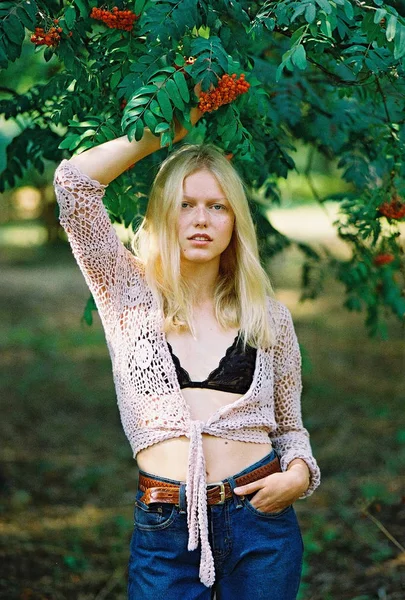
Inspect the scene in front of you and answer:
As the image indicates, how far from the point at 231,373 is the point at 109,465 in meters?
3.87

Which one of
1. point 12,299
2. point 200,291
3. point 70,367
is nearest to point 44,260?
point 12,299

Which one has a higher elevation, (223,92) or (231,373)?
(223,92)

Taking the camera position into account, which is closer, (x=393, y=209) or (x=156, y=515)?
(x=156, y=515)

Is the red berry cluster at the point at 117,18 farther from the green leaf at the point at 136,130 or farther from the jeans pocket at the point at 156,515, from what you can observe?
the jeans pocket at the point at 156,515

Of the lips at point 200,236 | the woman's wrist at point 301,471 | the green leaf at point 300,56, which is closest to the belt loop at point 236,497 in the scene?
the woman's wrist at point 301,471

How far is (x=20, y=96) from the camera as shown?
332 cm

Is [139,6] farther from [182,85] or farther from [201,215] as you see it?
[201,215]

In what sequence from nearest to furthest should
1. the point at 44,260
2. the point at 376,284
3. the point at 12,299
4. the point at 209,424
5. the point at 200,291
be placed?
1. the point at 209,424
2. the point at 200,291
3. the point at 376,284
4. the point at 12,299
5. the point at 44,260

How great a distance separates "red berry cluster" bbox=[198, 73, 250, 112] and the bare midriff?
32.8 inches

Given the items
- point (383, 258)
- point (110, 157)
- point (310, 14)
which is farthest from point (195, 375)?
point (383, 258)

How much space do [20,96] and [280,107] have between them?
3.52 feet

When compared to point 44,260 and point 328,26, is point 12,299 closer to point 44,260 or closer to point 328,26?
point 44,260

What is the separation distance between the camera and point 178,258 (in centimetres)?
256

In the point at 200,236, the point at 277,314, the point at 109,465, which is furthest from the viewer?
the point at 109,465
